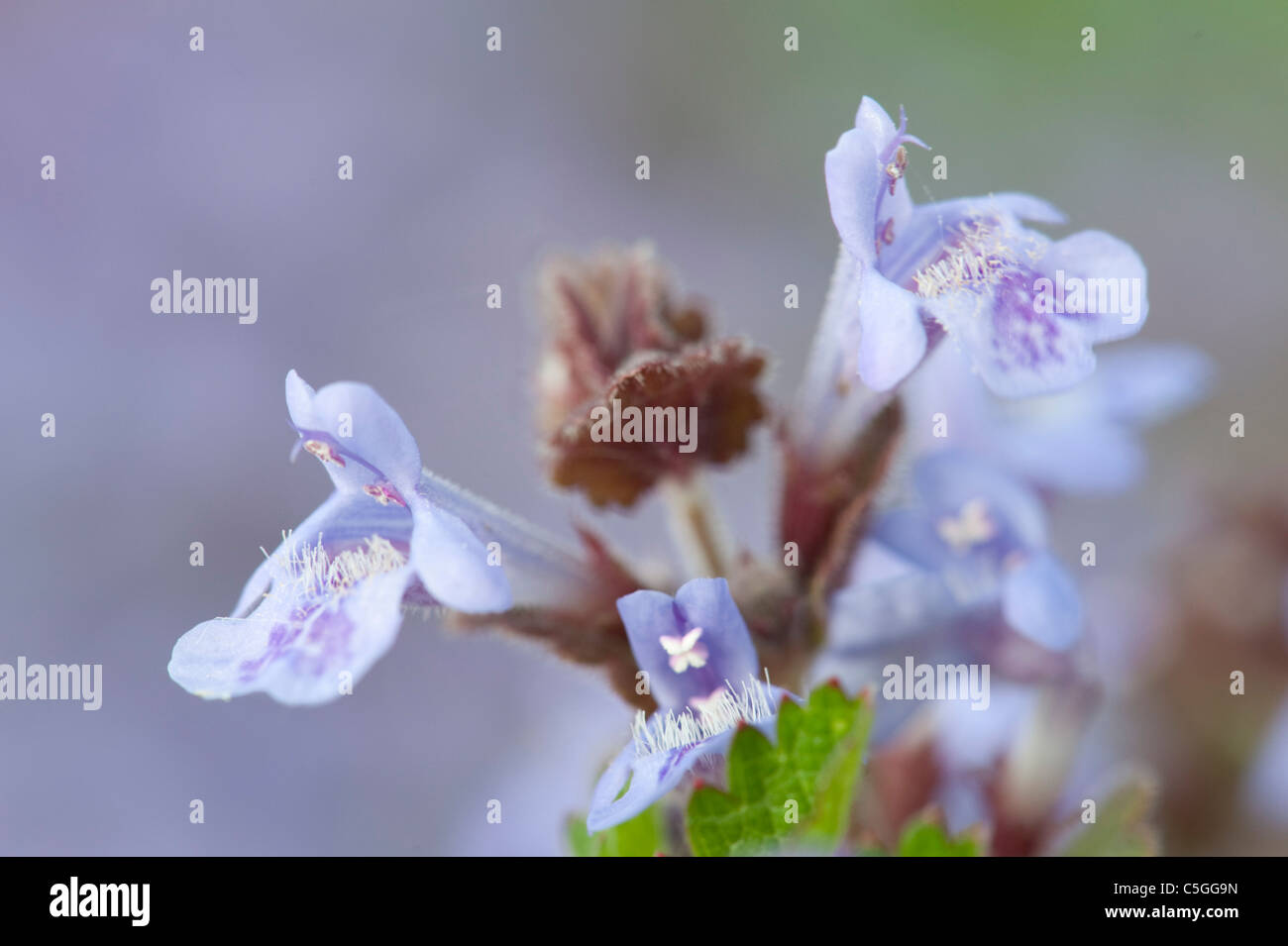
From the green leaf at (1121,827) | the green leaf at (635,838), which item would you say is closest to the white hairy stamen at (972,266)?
the green leaf at (635,838)

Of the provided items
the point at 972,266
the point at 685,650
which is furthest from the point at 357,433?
the point at 972,266

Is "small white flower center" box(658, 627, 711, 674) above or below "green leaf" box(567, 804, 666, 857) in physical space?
above

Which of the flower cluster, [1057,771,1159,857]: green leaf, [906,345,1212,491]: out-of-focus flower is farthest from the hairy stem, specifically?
[1057,771,1159,857]: green leaf

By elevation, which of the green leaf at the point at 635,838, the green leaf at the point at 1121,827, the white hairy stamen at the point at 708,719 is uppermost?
the white hairy stamen at the point at 708,719

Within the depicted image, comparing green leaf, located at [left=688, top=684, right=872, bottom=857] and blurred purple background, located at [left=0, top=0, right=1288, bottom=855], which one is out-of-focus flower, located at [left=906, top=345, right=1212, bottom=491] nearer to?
green leaf, located at [left=688, top=684, right=872, bottom=857]

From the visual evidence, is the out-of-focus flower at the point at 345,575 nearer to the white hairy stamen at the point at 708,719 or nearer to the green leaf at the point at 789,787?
the white hairy stamen at the point at 708,719

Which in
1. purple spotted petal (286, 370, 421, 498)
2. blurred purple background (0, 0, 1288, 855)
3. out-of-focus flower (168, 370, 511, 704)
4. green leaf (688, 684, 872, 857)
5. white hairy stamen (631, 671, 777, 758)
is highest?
blurred purple background (0, 0, 1288, 855)

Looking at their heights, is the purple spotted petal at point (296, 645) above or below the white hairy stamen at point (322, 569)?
below
